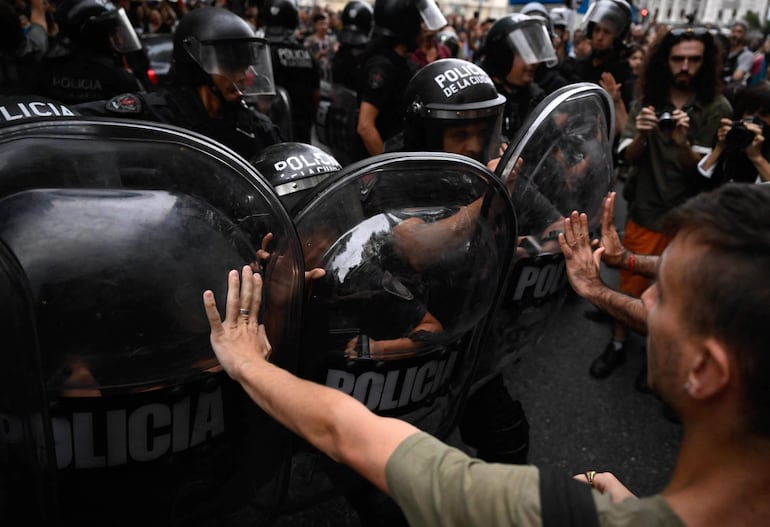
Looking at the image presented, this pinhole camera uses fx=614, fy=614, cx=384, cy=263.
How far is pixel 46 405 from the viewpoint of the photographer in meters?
0.97

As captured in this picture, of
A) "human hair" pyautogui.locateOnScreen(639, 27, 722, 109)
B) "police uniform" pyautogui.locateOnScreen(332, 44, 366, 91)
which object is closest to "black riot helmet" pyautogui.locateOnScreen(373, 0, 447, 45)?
"police uniform" pyautogui.locateOnScreen(332, 44, 366, 91)

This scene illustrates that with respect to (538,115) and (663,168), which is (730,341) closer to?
(538,115)

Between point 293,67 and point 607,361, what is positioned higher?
point 293,67

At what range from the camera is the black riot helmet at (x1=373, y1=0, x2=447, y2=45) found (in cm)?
396

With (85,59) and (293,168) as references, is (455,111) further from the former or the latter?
(85,59)

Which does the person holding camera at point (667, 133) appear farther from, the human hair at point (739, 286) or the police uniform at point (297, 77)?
the human hair at point (739, 286)

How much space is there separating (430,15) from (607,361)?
2511mm

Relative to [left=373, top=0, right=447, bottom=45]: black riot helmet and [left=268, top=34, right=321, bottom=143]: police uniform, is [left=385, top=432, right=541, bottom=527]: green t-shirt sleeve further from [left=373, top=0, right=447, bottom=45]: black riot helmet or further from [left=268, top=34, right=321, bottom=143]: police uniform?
[left=268, top=34, right=321, bottom=143]: police uniform

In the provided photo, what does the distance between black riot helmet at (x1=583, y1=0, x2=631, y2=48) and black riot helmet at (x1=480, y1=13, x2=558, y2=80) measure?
1.10m

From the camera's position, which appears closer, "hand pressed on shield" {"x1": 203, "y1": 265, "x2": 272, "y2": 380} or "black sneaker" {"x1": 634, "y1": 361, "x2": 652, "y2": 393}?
"hand pressed on shield" {"x1": 203, "y1": 265, "x2": 272, "y2": 380}

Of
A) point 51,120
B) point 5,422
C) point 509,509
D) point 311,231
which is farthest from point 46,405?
point 509,509

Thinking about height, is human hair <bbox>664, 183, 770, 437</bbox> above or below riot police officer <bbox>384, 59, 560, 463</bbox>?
above

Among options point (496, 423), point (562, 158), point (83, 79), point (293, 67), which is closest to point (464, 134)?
point (562, 158)

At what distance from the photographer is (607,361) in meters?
3.48
